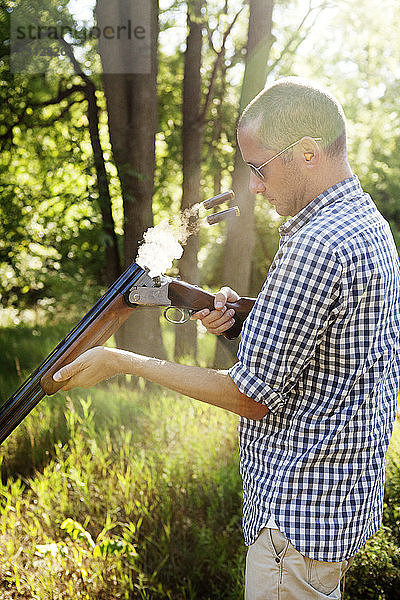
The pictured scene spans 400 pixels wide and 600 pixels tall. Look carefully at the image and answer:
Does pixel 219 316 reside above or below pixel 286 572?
above

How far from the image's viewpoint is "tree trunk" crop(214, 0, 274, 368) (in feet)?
17.7

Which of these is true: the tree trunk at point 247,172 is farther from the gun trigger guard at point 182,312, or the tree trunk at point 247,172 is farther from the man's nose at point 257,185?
the man's nose at point 257,185

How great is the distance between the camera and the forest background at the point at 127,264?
3.38 m

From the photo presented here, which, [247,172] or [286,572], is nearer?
[286,572]

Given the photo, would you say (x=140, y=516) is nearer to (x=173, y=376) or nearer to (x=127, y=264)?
(x=173, y=376)

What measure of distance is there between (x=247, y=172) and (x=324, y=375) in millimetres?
4126

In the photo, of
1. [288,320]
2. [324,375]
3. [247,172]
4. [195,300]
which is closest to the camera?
[288,320]

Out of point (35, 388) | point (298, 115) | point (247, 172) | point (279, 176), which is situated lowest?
point (35, 388)

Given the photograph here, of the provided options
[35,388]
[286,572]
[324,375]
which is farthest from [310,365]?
[35,388]

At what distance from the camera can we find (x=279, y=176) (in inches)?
75.4

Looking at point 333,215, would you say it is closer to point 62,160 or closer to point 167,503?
point 167,503

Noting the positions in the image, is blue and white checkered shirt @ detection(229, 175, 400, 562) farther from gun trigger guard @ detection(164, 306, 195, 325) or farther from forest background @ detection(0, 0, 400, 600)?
forest background @ detection(0, 0, 400, 600)

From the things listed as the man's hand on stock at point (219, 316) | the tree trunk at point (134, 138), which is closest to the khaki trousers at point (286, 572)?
the man's hand on stock at point (219, 316)

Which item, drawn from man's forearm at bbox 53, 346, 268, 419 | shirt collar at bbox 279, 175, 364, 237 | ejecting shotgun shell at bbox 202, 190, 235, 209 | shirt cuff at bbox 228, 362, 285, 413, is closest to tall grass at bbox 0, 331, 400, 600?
man's forearm at bbox 53, 346, 268, 419
